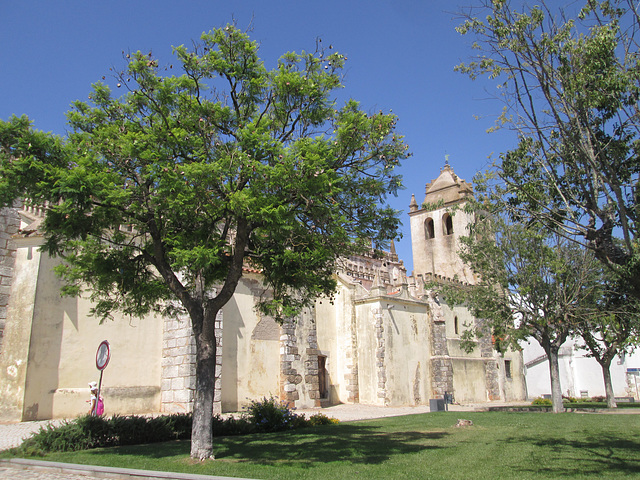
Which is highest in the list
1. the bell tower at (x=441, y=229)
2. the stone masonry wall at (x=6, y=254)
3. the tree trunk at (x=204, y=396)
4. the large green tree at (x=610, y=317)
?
the bell tower at (x=441, y=229)

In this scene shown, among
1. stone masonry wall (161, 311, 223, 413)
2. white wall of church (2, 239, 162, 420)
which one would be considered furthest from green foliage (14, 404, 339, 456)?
stone masonry wall (161, 311, 223, 413)

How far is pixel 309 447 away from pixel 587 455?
5.67 metres

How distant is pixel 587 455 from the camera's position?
964cm

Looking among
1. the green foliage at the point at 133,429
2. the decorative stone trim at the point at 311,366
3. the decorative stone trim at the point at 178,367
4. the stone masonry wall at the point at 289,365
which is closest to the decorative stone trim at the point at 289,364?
the stone masonry wall at the point at 289,365

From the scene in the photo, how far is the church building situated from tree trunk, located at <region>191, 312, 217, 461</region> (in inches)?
136

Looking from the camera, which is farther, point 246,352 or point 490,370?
point 490,370

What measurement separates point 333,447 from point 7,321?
431 inches

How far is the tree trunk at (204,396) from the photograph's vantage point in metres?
9.30

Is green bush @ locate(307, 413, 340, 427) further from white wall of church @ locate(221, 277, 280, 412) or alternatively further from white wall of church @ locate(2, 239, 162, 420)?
white wall of church @ locate(2, 239, 162, 420)

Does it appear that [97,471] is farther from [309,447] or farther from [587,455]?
[587,455]

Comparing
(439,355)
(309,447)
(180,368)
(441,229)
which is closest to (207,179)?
(309,447)

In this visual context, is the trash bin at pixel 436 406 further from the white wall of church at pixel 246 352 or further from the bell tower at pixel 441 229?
the bell tower at pixel 441 229

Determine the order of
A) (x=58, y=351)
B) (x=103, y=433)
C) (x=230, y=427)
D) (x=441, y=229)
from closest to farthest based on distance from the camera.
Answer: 1. (x=103, y=433)
2. (x=230, y=427)
3. (x=58, y=351)
4. (x=441, y=229)

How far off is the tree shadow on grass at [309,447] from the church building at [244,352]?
3594mm
